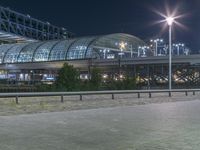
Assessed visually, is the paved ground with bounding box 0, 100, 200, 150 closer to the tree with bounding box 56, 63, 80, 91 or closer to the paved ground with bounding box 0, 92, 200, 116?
the paved ground with bounding box 0, 92, 200, 116

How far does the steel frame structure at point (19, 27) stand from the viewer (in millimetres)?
166500

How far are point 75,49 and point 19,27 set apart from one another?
210ft

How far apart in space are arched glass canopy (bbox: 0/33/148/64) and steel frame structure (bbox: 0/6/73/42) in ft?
103

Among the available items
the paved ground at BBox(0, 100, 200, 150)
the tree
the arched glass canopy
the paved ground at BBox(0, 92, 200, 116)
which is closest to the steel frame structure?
the arched glass canopy

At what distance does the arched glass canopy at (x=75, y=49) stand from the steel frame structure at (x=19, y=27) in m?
31.4

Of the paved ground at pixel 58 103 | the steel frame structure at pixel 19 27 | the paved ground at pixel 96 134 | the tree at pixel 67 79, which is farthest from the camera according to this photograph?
the steel frame structure at pixel 19 27

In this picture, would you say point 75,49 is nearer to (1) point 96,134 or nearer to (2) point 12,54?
(2) point 12,54

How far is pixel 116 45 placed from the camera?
5044 inches

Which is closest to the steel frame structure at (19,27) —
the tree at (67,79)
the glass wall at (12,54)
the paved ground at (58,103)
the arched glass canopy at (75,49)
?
the glass wall at (12,54)

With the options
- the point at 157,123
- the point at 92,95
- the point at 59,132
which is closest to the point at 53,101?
the point at 92,95

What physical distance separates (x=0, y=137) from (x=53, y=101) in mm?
10971

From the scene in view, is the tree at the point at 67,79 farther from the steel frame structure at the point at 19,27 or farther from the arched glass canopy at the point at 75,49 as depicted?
the steel frame structure at the point at 19,27

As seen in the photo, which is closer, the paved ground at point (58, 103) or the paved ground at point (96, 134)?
the paved ground at point (96, 134)

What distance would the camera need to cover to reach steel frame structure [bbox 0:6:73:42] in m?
166
